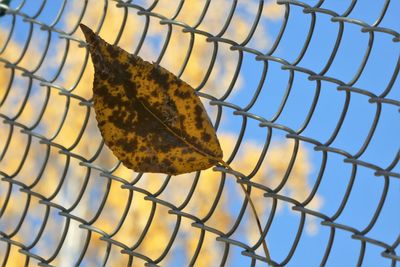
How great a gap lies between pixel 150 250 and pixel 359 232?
7720 mm

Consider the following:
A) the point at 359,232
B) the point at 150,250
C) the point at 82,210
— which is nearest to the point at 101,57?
the point at 359,232

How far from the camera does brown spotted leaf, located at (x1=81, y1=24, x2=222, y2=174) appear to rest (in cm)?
146

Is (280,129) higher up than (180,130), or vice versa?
(280,129)

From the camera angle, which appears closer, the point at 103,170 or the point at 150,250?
the point at 103,170

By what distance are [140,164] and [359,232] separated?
419 mm

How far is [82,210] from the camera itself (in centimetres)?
818

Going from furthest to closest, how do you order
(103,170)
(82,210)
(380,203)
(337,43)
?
(82,210), (103,170), (337,43), (380,203)

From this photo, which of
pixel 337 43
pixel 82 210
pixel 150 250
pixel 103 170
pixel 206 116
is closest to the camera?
pixel 206 116

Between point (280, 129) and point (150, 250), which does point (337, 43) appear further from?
point (150, 250)

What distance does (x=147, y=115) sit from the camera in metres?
1.52

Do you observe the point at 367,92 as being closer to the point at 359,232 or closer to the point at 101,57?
the point at 359,232

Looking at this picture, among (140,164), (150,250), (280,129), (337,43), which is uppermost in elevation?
(150,250)

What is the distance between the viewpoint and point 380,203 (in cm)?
159

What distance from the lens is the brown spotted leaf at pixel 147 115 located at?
1.46 m
